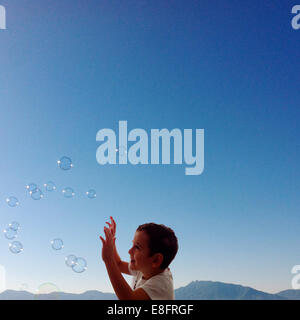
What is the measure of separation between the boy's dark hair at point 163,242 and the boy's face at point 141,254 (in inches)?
0.9

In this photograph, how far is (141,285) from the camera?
155 cm

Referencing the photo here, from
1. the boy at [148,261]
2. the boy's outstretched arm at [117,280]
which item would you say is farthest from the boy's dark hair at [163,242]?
the boy's outstretched arm at [117,280]

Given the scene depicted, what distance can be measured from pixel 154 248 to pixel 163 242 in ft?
0.16

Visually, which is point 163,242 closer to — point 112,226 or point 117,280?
point 117,280

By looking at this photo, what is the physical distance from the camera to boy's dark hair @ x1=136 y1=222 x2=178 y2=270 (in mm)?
1542

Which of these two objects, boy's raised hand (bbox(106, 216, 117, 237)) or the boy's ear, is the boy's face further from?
boy's raised hand (bbox(106, 216, 117, 237))

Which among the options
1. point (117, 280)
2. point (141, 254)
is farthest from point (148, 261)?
point (117, 280)

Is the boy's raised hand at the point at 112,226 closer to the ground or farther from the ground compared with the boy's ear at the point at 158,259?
farther from the ground

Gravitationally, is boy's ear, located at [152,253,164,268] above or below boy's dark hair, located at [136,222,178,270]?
below

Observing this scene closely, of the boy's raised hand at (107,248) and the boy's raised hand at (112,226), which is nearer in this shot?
the boy's raised hand at (107,248)

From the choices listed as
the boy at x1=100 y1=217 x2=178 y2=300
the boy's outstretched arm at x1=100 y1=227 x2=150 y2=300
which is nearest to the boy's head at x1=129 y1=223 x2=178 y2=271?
the boy at x1=100 y1=217 x2=178 y2=300

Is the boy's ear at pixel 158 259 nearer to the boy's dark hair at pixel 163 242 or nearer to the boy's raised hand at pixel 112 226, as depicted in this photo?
the boy's dark hair at pixel 163 242

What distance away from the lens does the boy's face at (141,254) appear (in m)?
1.55
